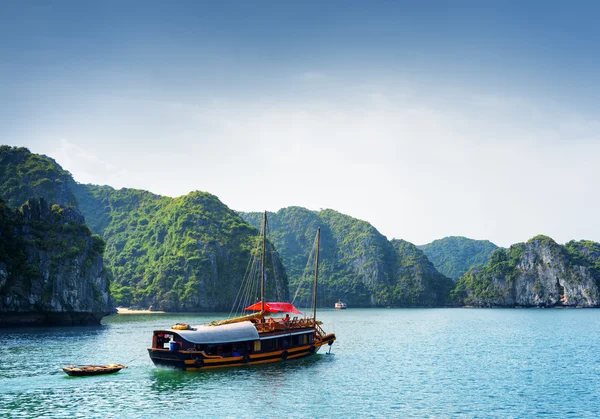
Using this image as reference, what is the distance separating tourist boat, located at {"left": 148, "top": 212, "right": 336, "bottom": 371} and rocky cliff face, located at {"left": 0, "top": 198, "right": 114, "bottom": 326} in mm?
51525

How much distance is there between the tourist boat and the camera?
1674 inches

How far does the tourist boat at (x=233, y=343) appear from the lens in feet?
140

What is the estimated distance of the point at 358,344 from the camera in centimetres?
6931

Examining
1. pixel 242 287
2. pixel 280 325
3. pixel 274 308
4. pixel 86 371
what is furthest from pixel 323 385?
pixel 242 287

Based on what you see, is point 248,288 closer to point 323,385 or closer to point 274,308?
point 274,308

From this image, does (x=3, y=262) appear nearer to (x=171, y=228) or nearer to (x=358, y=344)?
(x=358, y=344)

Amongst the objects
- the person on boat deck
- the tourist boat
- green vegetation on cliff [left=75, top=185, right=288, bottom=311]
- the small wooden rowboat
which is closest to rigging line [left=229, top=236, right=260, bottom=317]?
green vegetation on cliff [left=75, top=185, right=288, bottom=311]

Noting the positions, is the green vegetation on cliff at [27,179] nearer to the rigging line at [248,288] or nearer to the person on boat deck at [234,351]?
the rigging line at [248,288]

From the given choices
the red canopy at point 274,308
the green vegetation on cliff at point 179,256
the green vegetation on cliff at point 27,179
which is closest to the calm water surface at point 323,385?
the red canopy at point 274,308

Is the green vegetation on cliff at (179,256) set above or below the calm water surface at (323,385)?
above

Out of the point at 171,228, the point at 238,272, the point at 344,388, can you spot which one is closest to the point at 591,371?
the point at 344,388

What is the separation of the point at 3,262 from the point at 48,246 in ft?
A: 38.1

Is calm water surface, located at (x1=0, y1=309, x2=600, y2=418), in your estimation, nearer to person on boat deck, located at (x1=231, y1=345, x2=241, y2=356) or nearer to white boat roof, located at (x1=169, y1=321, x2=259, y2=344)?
person on boat deck, located at (x1=231, y1=345, x2=241, y2=356)

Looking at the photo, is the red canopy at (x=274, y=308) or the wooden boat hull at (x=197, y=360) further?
the red canopy at (x=274, y=308)
